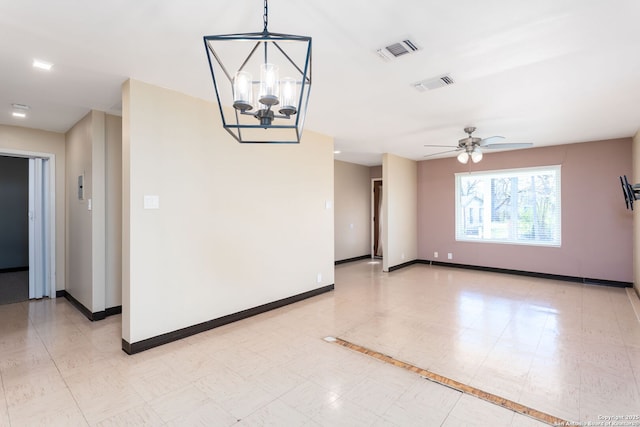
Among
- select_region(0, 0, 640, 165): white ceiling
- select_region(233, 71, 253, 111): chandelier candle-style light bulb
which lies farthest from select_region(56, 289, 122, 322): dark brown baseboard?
select_region(233, 71, 253, 111): chandelier candle-style light bulb

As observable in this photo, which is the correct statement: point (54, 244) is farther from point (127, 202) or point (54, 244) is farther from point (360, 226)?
point (360, 226)

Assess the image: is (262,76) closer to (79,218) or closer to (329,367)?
(329,367)

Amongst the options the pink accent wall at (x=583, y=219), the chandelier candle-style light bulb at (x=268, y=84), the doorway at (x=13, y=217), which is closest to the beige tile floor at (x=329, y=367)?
the pink accent wall at (x=583, y=219)

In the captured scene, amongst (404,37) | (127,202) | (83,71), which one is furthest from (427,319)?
(83,71)

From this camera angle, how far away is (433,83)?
10.1 ft

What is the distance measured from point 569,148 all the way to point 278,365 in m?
6.46

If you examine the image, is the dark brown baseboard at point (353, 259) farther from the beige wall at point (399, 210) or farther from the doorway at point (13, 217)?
the doorway at point (13, 217)

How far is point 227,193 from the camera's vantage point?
12.2ft

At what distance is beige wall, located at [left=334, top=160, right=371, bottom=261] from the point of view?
7773mm

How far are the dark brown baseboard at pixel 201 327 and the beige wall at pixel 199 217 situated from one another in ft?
0.17

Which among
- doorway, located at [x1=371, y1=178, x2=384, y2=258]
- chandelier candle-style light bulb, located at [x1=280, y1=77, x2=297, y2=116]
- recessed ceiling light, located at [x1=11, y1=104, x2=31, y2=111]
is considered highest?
recessed ceiling light, located at [x1=11, y1=104, x2=31, y2=111]

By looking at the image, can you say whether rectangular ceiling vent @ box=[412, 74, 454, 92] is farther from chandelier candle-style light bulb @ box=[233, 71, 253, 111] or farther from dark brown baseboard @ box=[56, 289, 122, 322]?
dark brown baseboard @ box=[56, 289, 122, 322]

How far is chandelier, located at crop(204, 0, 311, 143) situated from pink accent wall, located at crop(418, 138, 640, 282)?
5.17 meters

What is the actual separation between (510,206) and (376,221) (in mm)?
3369
